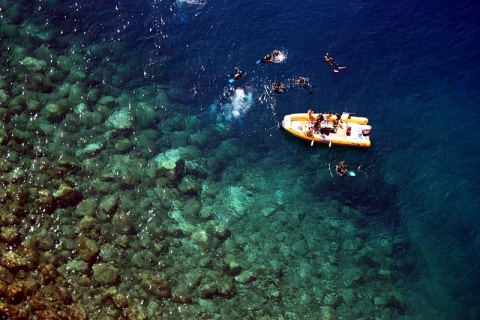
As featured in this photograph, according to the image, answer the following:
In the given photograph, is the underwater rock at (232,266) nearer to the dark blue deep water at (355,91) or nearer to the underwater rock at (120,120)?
the dark blue deep water at (355,91)

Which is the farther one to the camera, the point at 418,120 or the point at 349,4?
the point at 349,4

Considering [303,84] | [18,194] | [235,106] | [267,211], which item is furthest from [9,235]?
[303,84]

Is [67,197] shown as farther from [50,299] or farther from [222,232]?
[222,232]

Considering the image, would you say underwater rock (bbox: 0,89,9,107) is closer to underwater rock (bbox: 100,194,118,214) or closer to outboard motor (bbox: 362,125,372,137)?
underwater rock (bbox: 100,194,118,214)

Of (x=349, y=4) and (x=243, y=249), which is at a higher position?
(x=349, y=4)

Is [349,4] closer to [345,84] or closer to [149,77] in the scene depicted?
[345,84]

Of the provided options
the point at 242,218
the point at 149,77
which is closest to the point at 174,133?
the point at 149,77

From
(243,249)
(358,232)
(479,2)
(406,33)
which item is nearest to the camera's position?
(243,249)
